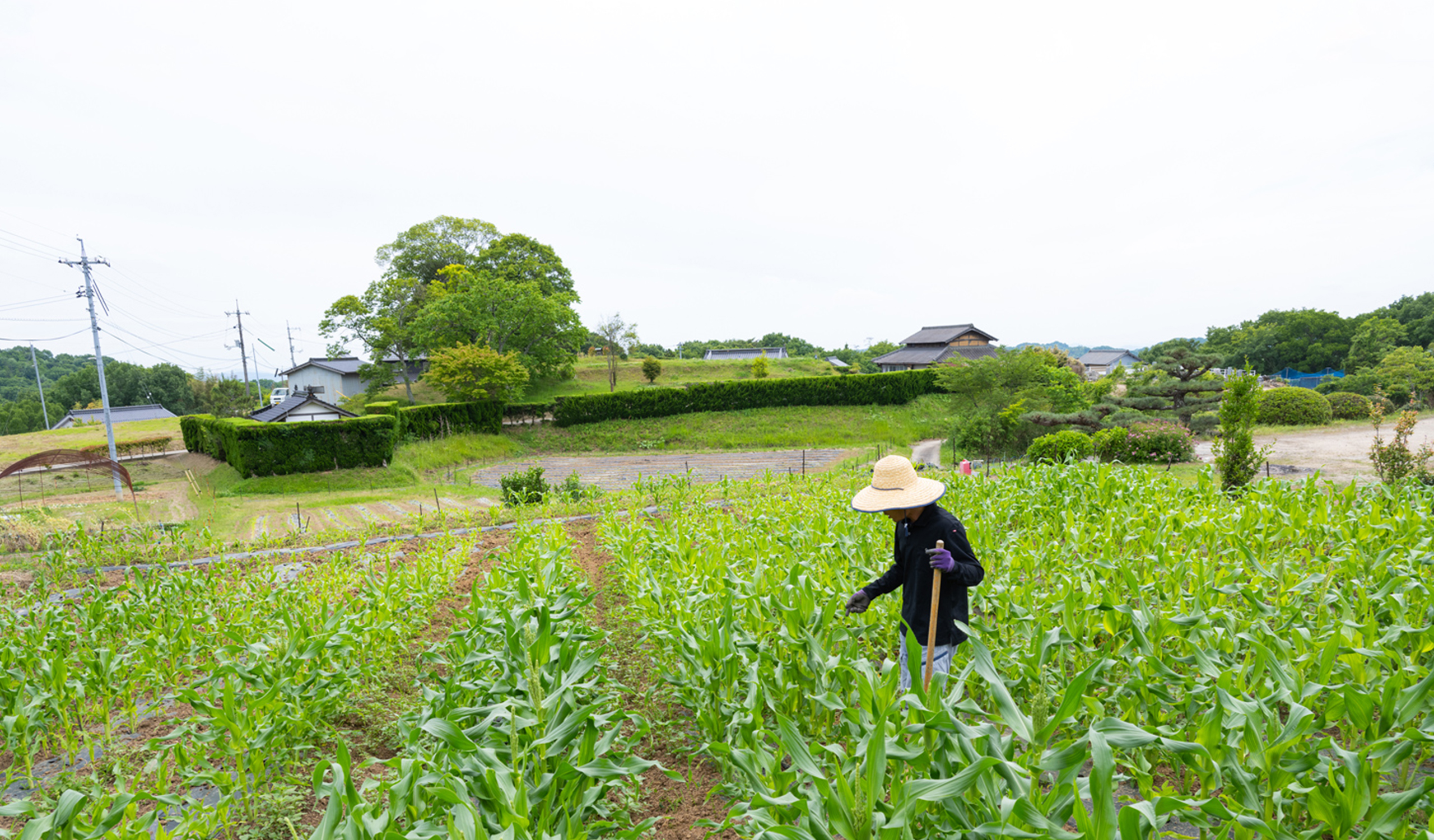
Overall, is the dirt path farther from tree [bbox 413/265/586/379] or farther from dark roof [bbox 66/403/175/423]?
dark roof [bbox 66/403/175/423]

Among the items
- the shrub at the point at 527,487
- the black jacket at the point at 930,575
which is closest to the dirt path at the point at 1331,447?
the black jacket at the point at 930,575

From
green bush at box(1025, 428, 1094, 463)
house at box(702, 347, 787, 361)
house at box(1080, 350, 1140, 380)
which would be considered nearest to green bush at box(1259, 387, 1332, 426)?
green bush at box(1025, 428, 1094, 463)

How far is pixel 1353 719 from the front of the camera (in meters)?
2.25

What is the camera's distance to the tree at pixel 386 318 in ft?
101

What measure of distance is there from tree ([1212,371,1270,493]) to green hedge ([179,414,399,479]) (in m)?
19.7

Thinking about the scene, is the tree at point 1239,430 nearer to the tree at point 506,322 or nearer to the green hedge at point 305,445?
the green hedge at point 305,445

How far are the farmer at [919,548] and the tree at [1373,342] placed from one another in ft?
146

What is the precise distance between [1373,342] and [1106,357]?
97.0ft

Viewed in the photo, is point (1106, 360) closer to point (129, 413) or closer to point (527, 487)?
point (527, 487)

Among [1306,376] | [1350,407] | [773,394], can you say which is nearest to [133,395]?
[773,394]

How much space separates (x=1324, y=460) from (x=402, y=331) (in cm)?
3282

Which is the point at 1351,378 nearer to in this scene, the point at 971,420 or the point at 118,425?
the point at 971,420

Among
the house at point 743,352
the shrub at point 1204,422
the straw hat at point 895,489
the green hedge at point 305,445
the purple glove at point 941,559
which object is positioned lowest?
the shrub at point 1204,422

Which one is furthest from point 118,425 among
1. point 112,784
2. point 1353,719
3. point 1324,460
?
point 1324,460
